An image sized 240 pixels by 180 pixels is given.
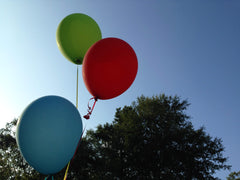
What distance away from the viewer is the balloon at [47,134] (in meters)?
2.50

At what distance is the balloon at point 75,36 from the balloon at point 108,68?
71cm

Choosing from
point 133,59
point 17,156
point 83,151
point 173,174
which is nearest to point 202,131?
point 173,174

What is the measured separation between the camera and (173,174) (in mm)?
13000

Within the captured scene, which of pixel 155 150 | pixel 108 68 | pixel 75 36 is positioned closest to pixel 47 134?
pixel 108 68

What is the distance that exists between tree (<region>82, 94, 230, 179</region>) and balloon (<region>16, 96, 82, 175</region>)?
11936 millimetres

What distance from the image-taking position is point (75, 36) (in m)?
3.64

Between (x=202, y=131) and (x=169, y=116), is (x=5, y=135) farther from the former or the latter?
(x=202, y=131)

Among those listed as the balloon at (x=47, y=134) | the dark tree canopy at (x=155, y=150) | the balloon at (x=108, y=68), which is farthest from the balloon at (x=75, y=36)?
the dark tree canopy at (x=155, y=150)

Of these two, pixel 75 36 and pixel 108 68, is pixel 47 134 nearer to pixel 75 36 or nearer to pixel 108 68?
pixel 108 68

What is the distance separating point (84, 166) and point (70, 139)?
574 inches

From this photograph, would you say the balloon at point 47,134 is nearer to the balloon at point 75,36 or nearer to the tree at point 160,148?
the balloon at point 75,36

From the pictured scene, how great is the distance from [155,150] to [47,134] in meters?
12.8

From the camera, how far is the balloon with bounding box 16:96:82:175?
8.20 ft

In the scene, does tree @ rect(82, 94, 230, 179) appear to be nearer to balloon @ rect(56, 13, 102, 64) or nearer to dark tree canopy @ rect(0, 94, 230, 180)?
dark tree canopy @ rect(0, 94, 230, 180)
